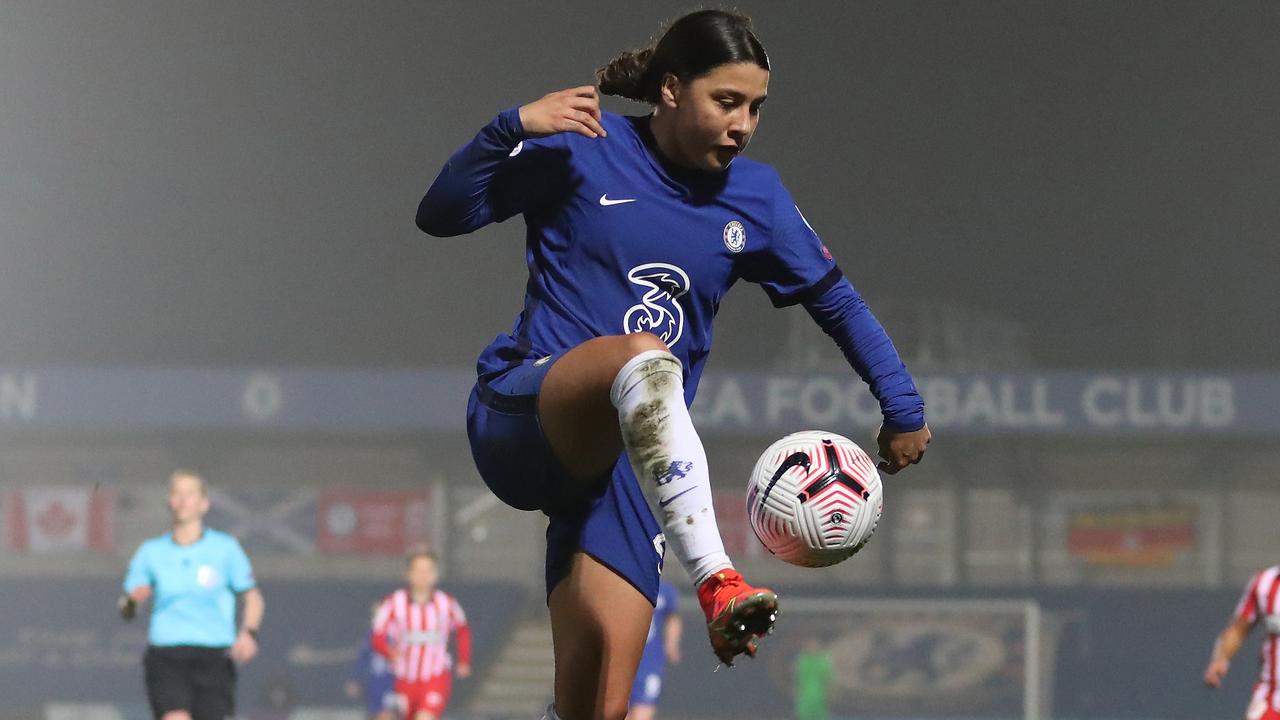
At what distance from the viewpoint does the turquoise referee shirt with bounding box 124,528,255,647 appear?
806 cm

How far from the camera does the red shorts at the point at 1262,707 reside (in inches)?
284

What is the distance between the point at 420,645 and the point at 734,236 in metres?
7.76

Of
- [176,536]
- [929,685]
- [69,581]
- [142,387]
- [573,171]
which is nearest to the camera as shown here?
[573,171]

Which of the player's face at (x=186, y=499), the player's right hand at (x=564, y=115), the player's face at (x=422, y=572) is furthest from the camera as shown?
the player's face at (x=422, y=572)

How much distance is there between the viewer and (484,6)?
27.5 meters

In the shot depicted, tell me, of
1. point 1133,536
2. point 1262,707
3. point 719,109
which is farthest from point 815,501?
point 1133,536

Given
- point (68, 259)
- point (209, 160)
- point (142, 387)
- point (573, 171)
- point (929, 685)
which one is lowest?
point (929, 685)

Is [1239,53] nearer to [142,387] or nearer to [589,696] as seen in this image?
[142,387]

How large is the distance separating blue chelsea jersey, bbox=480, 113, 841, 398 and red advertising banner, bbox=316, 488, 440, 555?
1875 cm

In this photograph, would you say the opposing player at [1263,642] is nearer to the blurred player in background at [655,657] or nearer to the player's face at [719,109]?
the blurred player in background at [655,657]

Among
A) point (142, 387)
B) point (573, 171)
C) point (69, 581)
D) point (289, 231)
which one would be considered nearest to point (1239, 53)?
point (289, 231)

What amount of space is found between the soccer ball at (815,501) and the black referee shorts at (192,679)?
5421mm

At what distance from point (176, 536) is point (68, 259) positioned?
66.2 ft

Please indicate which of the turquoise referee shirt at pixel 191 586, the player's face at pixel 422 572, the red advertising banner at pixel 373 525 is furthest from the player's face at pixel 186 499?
the red advertising banner at pixel 373 525
